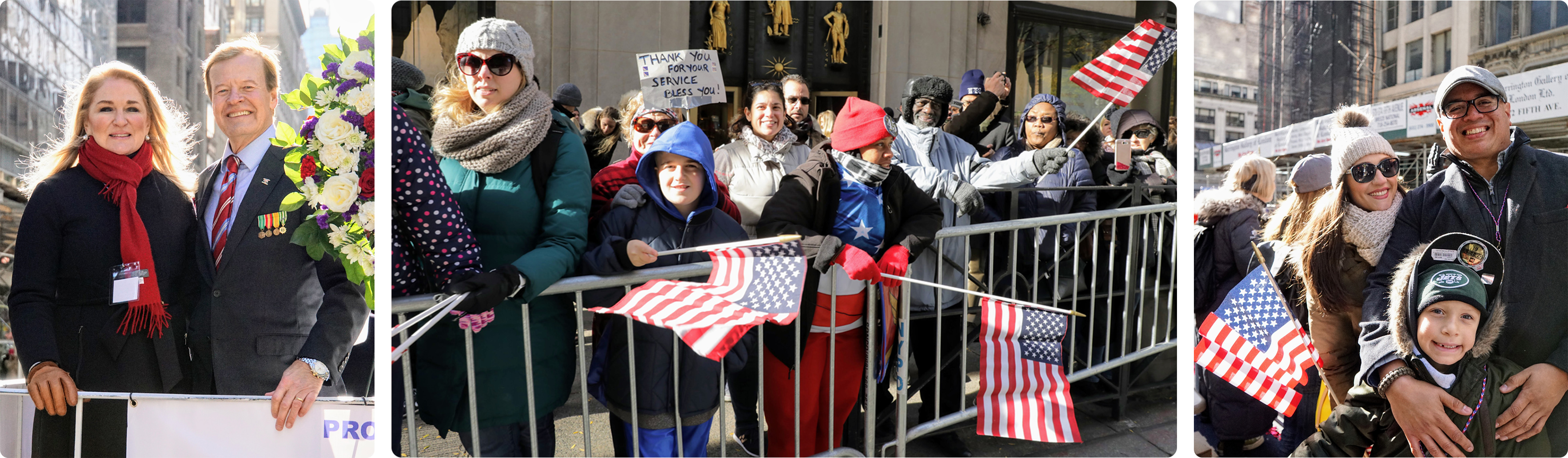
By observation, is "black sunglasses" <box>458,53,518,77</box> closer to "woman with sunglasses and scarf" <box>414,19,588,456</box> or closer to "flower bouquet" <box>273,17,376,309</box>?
"woman with sunglasses and scarf" <box>414,19,588,456</box>

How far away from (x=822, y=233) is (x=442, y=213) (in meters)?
1.41

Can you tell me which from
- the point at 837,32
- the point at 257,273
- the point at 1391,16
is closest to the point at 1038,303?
the point at 1391,16

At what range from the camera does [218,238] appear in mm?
2861

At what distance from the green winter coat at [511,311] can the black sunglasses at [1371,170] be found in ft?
8.69

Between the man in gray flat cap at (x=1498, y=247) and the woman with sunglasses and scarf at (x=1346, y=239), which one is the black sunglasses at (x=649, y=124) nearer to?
the woman with sunglasses and scarf at (x=1346, y=239)

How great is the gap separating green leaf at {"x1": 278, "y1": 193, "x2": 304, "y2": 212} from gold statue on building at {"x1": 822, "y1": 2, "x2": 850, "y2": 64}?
5.87m

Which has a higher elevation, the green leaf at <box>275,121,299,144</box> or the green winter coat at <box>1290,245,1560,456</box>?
the green leaf at <box>275,121,299,144</box>

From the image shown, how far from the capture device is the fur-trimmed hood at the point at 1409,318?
2.83 meters

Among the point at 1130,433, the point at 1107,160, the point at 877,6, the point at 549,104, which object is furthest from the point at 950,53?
the point at 549,104

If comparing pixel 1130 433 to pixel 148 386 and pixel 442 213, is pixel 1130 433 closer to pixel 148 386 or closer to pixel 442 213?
pixel 442 213

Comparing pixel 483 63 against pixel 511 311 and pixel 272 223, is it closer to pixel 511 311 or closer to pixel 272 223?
pixel 511 311

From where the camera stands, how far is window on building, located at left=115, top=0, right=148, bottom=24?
2.88m

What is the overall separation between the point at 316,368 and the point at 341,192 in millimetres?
656

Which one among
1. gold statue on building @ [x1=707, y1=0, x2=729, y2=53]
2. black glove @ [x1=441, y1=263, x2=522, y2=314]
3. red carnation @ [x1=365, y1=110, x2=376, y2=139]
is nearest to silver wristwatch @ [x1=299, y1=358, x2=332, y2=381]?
red carnation @ [x1=365, y1=110, x2=376, y2=139]
